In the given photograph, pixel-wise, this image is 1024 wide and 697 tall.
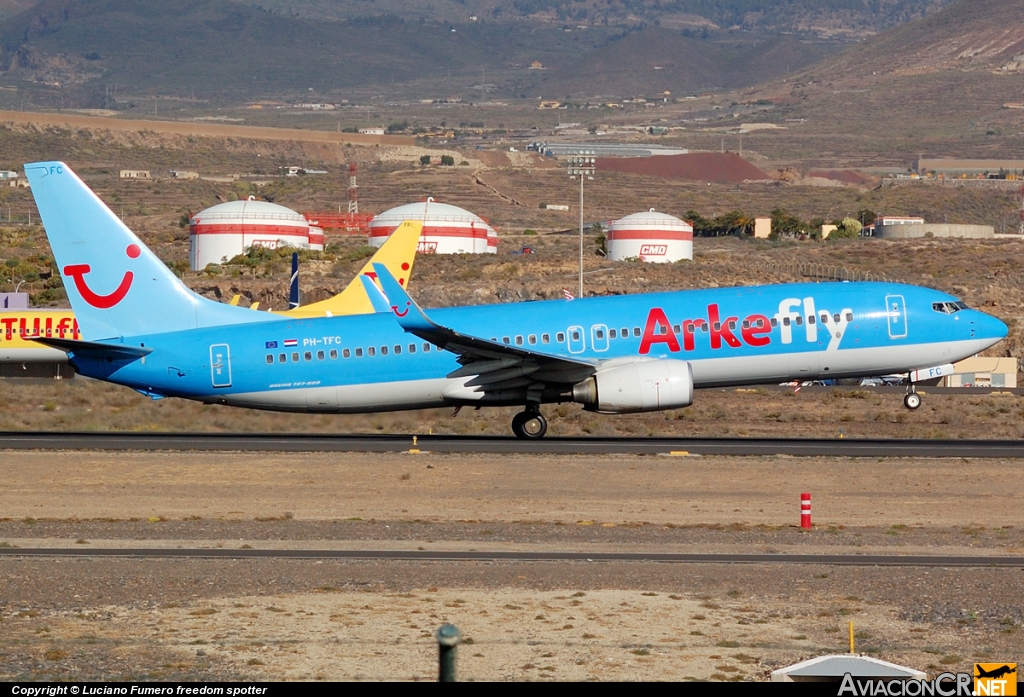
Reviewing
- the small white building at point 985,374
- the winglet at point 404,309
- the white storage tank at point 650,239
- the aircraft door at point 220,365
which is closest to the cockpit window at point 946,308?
the winglet at point 404,309

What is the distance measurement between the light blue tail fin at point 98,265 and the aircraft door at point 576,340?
10032 millimetres

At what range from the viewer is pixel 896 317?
122 feet

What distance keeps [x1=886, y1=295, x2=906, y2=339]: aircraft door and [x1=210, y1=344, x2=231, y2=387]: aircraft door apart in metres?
17.3

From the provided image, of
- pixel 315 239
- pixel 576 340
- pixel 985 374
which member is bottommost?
pixel 576 340

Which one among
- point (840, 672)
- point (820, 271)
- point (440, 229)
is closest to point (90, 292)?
point (840, 672)

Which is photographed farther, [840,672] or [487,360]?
[487,360]

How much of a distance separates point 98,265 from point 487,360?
10228 millimetres

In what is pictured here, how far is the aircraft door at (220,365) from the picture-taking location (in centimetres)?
3634

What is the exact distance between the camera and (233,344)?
3650 centimetres

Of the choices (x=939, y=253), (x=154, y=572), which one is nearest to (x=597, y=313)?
(x=154, y=572)

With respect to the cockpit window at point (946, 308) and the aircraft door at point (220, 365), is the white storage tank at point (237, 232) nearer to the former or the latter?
the aircraft door at point (220, 365)

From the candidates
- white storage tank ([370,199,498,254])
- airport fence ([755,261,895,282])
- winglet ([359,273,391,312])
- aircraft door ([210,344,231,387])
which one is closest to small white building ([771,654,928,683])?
aircraft door ([210,344,231,387])

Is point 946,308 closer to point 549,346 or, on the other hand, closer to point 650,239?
point 549,346

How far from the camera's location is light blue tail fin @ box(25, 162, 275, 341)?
35.7m
